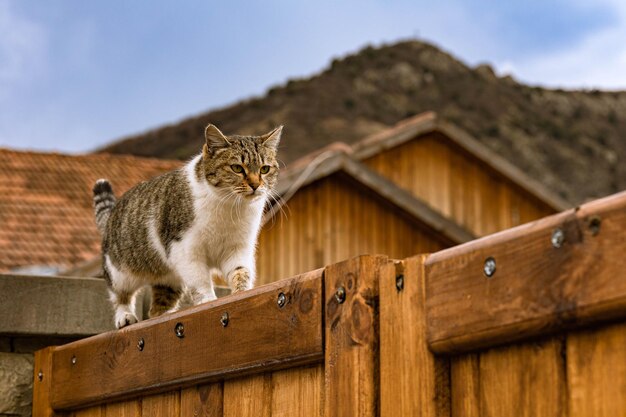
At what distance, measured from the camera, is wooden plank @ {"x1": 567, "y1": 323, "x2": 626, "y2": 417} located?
1.82m

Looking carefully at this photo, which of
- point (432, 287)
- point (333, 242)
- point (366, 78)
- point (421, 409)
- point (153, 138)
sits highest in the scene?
point (366, 78)

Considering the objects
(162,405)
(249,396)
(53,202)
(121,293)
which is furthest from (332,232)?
(249,396)

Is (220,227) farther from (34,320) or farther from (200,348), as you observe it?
(200,348)

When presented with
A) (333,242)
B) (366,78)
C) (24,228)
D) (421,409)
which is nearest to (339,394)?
(421,409)

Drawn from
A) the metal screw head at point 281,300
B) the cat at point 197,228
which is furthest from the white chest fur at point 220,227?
the metal screw head at point 281,300

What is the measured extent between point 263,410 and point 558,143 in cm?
4345

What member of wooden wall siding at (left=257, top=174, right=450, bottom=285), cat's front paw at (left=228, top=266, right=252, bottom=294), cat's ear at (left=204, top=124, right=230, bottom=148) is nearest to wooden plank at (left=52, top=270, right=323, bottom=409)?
cat's front paw at (left=228, top=266, right=252, bottom=294)

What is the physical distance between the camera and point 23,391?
4.06m

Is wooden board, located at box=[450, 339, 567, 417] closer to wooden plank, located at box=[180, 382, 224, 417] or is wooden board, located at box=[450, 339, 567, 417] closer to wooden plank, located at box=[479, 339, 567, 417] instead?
wooden plank, located at box=[479, 339, 567, 417]

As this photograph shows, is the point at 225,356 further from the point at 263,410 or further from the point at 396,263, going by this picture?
the point at 396,263

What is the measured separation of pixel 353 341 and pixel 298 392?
315mm

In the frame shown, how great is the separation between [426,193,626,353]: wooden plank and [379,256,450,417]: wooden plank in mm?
39

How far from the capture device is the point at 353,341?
2443 mm

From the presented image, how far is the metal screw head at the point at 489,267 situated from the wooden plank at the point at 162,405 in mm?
1406
